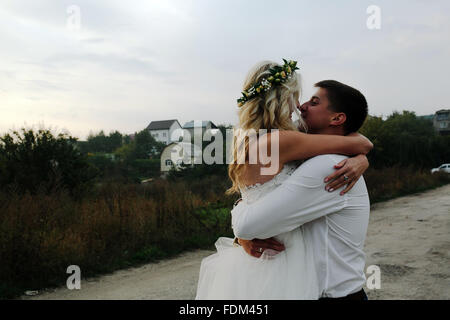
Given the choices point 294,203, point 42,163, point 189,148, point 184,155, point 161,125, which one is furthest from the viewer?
point 161,125

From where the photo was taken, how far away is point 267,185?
1823 mm

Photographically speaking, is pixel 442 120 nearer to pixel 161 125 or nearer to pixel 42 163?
pixel 161 125

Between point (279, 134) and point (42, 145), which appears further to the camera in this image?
point (42, 145)

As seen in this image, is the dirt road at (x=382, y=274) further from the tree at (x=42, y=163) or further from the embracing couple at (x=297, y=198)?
the tree at (x=42, y=163)

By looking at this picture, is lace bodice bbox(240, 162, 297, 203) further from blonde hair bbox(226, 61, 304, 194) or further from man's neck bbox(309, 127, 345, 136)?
man's neck bbox(309, 127, 345, 136)

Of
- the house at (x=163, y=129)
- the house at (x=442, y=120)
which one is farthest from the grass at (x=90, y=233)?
the house at (x=163, y=129)

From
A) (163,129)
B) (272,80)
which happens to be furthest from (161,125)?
(272,80)

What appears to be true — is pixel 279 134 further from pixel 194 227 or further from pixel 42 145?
pixel 42 145

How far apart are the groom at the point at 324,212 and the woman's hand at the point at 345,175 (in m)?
0.01

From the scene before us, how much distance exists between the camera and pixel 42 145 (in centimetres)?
1145

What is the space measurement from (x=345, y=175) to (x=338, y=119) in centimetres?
35

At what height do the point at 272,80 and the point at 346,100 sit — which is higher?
the point at 272,80
